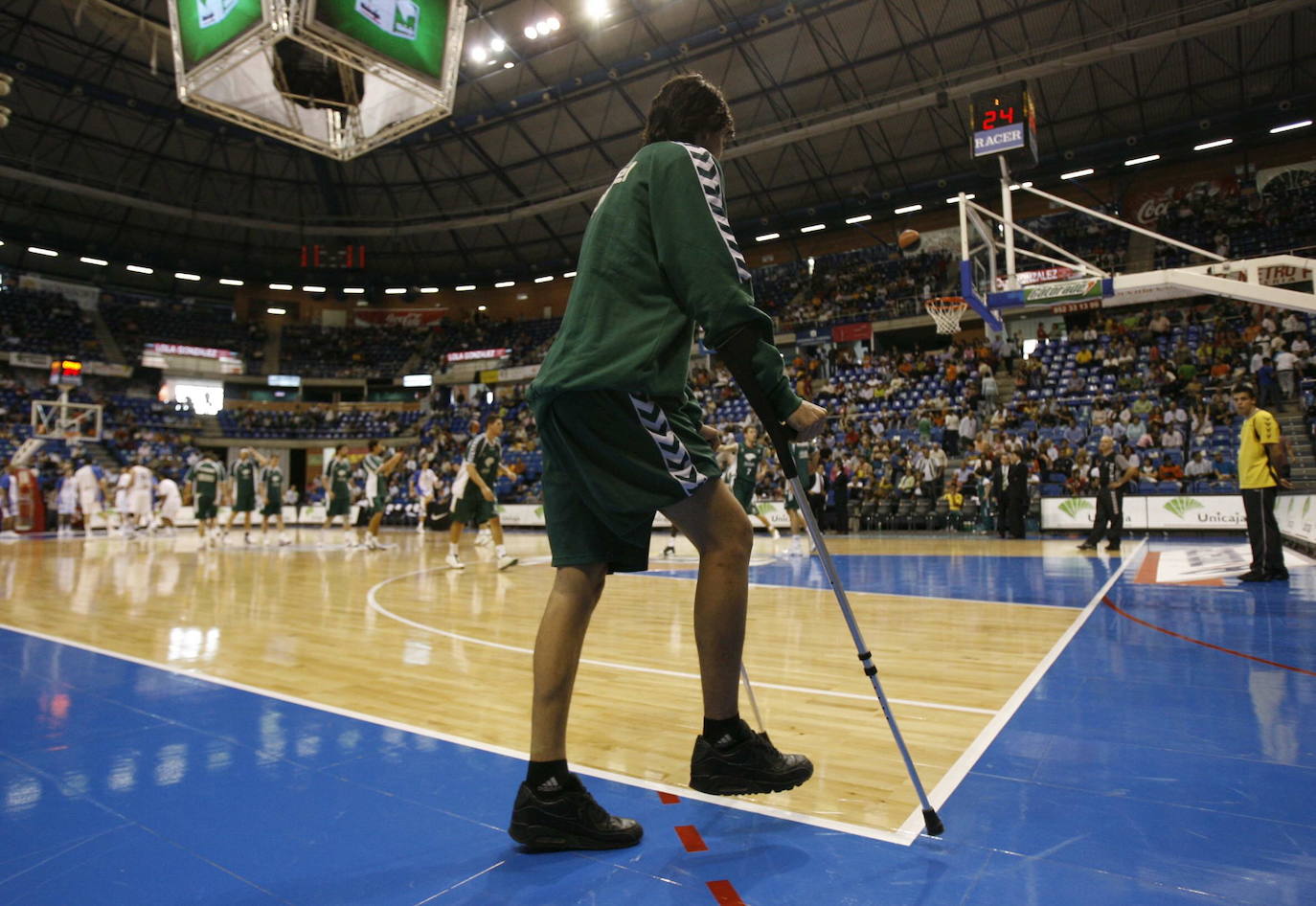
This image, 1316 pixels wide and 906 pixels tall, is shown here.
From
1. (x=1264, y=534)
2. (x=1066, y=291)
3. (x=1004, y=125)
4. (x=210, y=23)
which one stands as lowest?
(x=1264, y=534)

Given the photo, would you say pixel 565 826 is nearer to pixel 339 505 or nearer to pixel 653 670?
pixel 653 670

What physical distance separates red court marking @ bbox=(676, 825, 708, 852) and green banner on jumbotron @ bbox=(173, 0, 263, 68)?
9464mm

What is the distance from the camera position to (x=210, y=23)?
881 cm

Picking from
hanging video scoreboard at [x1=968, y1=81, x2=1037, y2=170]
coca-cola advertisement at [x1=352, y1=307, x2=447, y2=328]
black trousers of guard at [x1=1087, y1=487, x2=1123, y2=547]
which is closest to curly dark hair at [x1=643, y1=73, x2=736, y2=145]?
black trousers of guard at [x1=1087, y1=487, x2=1123, y2=547]

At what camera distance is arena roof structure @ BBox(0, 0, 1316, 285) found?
19.7 metres

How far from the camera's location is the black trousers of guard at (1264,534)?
695 cm

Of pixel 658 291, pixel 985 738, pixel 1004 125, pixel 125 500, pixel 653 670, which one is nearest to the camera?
pixel 658 291

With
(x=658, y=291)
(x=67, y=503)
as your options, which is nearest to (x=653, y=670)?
(x=658, y=291)

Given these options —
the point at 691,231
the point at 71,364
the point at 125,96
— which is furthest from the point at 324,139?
the point at 71,364

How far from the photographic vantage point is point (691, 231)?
182 cm

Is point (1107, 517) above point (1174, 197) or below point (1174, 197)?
below

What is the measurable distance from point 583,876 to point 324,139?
11578 mm

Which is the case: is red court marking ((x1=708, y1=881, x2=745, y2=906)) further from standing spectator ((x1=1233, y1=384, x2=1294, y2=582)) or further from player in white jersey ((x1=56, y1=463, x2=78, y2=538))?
player in white jersey ((x1=56, y1=463, x2=78, y2=538))

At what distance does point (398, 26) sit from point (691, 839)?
9828 millimetres
